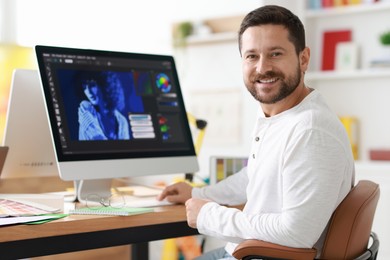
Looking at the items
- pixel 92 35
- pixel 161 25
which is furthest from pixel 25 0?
pixel 161 25

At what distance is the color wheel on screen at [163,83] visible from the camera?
7.66 feet

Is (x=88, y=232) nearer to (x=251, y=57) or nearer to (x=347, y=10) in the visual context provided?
(x=251, y=57)

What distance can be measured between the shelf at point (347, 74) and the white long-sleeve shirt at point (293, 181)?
2.81 m

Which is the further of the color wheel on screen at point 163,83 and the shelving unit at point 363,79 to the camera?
the shelving unit at point 363,79

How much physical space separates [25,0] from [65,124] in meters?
3.60

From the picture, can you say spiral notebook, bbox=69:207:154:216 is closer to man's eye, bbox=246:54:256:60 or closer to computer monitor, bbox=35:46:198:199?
computer monitor, bbox=35:46:198:199

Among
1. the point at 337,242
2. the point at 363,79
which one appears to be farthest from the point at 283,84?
the point at 363,79

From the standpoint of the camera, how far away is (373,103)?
4523mm

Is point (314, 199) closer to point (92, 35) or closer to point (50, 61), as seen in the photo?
point (50, 61)

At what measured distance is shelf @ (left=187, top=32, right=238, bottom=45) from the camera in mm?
5070

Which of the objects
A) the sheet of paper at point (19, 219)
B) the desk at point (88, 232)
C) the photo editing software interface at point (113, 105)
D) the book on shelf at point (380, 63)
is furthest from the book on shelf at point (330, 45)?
the sheet of paper at point (19, 219)

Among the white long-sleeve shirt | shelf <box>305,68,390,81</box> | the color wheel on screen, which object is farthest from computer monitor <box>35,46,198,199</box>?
shelf <box>305,68,390,81</box>

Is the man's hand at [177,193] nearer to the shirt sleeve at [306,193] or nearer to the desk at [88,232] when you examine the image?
the desk at [88,232]

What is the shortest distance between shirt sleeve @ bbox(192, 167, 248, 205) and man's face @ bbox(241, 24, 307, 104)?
1.45 ft
